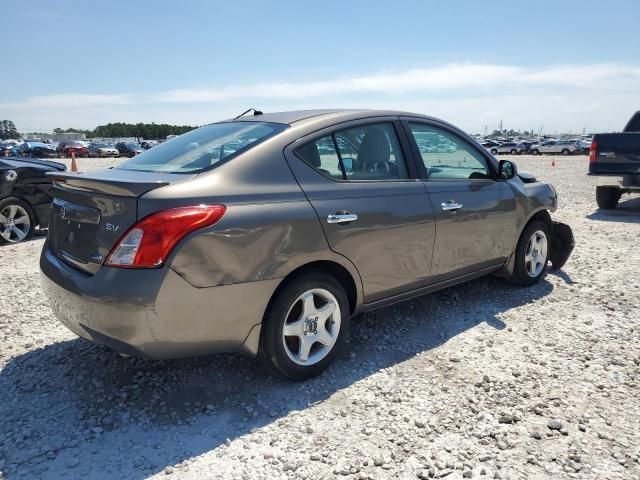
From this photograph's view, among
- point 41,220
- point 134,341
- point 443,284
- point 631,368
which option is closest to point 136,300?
point 134,341

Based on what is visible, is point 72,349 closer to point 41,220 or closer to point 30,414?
point 30,414

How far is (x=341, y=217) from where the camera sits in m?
3.20

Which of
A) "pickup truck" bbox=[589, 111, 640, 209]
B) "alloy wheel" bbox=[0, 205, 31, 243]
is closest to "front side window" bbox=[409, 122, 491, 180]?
"alloy wheel" bbox=[0, 205, 31, 243]

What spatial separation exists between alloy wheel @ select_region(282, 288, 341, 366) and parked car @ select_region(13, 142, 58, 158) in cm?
3687

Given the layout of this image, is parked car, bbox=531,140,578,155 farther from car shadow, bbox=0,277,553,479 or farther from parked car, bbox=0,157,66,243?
car shadow, bbox=0,277,553,479

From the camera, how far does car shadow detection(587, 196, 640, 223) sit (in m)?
9.15

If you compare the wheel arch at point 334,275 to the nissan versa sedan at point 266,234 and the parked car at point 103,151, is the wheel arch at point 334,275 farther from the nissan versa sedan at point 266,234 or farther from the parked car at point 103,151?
the parked car at point 103,151

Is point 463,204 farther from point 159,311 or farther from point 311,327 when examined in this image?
point 159,311

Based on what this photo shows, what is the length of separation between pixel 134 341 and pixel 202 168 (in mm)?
1014

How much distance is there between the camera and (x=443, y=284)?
13.3ft

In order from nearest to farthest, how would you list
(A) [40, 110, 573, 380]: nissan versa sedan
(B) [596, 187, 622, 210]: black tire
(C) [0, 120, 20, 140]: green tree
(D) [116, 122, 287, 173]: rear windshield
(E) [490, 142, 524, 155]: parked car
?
(A) [40, 110, 573, 380]: nissan versa sedan
(D) [116, 122, 287, 173]: rear windshield
(B) [596, 187, 622, 210]: black tire
(E) [490, 142, 524, 155]: parked car
(C) [0, 120, 20, 140]: green tree

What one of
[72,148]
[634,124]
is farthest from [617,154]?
[72,148]

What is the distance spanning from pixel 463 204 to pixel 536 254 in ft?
4.85

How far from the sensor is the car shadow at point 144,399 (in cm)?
255
